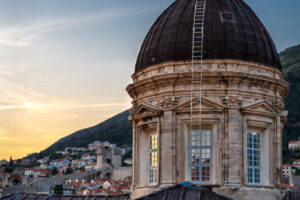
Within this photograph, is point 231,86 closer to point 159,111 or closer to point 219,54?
point 219,54

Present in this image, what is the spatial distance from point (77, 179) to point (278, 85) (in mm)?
144971

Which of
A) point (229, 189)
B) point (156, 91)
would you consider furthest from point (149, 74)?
point (229, 189)

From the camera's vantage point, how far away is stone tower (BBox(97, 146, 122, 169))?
18525 centimetres

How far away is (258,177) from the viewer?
2680 cm

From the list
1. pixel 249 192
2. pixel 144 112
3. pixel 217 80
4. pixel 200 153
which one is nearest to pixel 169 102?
pixel 144 112

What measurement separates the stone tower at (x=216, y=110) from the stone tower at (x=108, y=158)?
6204 inches

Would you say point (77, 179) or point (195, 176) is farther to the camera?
point (77, 179)

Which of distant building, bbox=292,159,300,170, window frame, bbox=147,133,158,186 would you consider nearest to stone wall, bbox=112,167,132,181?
distant building, bbox=292,159,300,170

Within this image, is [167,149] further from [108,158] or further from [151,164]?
[108,158]

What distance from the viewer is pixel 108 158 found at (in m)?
189

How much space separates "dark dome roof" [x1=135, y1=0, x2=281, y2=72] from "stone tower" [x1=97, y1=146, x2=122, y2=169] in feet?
515

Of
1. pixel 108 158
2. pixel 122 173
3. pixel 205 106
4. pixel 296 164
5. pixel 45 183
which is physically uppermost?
pixel 205 106

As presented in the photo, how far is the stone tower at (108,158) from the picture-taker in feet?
608

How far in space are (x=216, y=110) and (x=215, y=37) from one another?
12.3 ft
